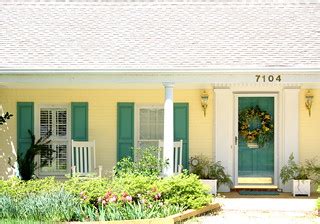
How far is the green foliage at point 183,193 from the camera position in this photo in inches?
455

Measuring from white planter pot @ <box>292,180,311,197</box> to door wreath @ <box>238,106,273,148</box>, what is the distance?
5.55 feet

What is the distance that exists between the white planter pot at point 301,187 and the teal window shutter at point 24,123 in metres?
6.53

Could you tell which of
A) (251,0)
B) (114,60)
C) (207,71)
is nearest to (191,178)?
(207,71)

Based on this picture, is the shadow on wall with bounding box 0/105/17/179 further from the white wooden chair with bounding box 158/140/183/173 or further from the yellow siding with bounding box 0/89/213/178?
the white wooden chair with bounding box 158/140/183/173

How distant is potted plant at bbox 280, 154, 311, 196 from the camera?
Answer: 14132mm

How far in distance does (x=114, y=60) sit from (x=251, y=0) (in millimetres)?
4848

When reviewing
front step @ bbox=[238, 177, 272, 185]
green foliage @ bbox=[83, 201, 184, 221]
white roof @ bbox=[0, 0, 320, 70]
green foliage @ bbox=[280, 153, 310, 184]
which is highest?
white roof @ bbox=[0, 0, 320, 70]

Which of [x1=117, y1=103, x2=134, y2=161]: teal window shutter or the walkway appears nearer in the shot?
the walkway

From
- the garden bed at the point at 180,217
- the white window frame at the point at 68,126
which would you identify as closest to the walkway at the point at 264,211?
the garden bed at the point at 180,217

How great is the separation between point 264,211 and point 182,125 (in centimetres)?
385

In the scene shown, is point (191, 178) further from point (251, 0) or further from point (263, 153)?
point (251, 0)

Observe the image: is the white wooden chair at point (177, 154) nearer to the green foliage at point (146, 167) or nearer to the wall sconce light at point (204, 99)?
the wall sconce light at point (204, 99)

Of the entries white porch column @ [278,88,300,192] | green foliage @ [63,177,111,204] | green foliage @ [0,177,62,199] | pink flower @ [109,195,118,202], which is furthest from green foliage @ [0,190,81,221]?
white porch column @ [278,88,300,192]

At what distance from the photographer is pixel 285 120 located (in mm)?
14867
